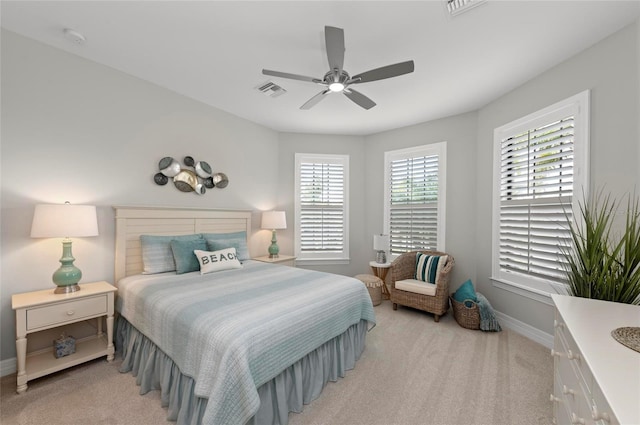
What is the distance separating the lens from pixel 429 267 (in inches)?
145

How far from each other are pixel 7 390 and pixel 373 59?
404 cm

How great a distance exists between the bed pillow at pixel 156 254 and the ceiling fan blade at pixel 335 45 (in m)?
2.48

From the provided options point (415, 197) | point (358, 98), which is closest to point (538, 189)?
point (415, 197)

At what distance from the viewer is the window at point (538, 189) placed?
8.23 feet

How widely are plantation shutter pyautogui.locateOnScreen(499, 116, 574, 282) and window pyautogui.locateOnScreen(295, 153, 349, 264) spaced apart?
2.41m

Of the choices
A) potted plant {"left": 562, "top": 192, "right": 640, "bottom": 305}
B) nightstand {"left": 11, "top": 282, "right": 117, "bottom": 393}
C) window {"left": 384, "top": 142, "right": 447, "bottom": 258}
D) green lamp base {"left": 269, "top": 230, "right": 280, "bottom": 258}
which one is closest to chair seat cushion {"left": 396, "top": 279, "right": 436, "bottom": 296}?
window {"left": 384, "top": 142, "right": 447, "bottom": 258}

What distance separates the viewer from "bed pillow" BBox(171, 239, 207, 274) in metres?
2.83

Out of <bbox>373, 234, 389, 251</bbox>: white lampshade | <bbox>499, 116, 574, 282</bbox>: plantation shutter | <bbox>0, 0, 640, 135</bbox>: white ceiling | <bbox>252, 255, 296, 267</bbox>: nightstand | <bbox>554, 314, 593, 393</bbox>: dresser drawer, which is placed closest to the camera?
<bbox>554, 314, 593, 393</bbox>: dresser drawer

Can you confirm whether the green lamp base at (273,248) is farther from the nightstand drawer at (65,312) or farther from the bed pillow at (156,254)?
the nightstand drawer at (65,312)

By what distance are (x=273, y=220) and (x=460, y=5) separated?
3.27m

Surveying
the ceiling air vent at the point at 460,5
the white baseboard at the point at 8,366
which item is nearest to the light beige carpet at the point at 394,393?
the white baseboard at the point at 8,366

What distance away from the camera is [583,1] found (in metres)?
1.85

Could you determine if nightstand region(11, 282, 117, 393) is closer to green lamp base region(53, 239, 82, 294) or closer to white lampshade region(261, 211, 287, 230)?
green lamp base region(53, 239, 82, 294)

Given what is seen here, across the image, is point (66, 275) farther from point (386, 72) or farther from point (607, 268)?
point (607, 268)
